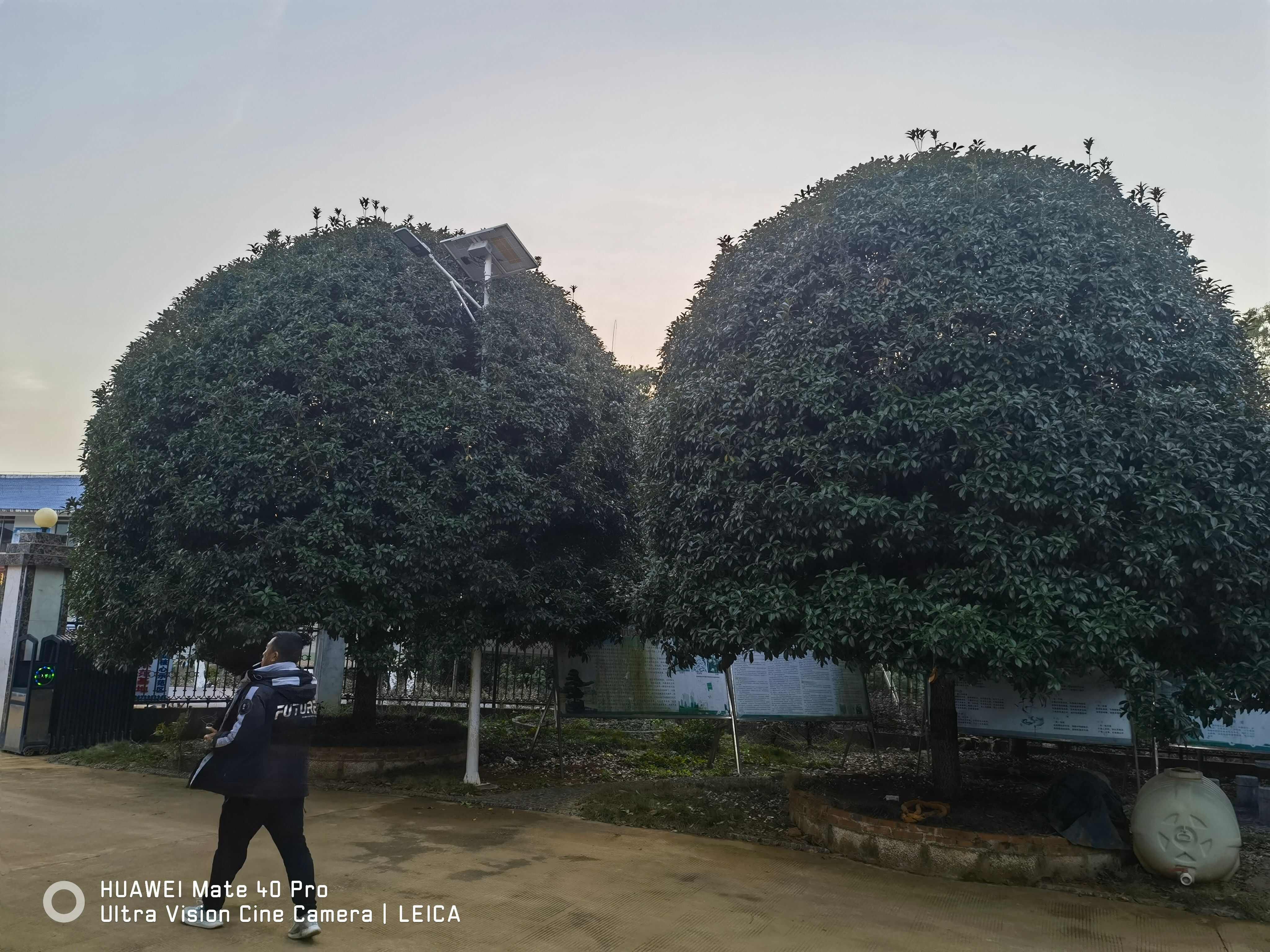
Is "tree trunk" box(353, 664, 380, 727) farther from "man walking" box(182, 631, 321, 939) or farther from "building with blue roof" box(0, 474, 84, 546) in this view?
"building with blue roof" box(0, 474, 84, 546)

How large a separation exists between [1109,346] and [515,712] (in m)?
10.4

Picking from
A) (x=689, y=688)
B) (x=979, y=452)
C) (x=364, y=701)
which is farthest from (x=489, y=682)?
(x=979, y=452)

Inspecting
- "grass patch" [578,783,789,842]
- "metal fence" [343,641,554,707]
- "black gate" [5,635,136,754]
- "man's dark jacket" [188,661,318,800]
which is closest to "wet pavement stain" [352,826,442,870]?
"grass patch" [578,783,789,842]

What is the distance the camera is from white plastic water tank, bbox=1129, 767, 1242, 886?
5973 millimetres

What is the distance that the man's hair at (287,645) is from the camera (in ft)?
14.7

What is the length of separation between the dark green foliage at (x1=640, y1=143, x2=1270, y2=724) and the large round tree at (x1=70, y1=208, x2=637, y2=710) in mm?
2135

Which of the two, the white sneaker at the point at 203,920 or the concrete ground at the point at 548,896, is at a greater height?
the white sneaker at the point at 203,920

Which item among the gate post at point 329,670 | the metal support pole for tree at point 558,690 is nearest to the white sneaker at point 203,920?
the metal support pole for tree at point 558,690

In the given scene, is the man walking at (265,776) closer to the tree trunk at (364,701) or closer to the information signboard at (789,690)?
the tree trunk at (364,701)

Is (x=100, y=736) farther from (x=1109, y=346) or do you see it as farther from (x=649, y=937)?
(x=1109, y=346)

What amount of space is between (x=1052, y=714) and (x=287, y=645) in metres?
7.08

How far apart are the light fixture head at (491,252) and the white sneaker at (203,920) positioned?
7.10 meters

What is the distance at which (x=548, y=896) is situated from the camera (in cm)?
541

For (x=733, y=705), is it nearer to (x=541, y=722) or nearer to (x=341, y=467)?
(x=541, y=722)
